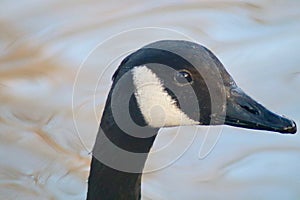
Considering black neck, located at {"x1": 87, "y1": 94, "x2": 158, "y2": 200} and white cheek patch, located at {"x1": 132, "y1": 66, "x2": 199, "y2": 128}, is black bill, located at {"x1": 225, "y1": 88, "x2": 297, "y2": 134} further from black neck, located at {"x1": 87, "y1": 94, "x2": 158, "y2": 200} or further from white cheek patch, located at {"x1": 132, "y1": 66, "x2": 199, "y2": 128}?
black neck, located at {"x1": 87, "y1": 94, "x2": 158, "y2": 200}

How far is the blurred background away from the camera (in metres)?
4.20

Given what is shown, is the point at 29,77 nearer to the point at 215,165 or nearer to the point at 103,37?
the point at 103,37

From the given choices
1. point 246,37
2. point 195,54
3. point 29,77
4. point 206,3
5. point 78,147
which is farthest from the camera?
point 206,3

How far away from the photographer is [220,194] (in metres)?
4.11

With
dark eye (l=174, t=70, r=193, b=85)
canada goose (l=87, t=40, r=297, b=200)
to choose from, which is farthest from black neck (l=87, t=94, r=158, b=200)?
dark eye (l=174, t=70, r=193, b=85)

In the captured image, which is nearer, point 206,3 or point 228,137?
point 228,137

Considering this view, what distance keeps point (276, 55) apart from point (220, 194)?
126 centimetres

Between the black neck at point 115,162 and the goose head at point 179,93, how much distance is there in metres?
0.05

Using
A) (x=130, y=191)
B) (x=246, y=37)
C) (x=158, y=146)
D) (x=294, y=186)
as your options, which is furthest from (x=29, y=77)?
(x=130, y=191)

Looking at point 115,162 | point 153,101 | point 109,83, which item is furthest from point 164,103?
point 109,83

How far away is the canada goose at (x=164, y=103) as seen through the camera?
279 centimetres

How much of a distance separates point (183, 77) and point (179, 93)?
0.07m

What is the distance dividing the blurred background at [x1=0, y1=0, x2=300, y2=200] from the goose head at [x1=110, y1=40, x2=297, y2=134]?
4.11 feet

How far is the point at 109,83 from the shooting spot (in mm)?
4766
